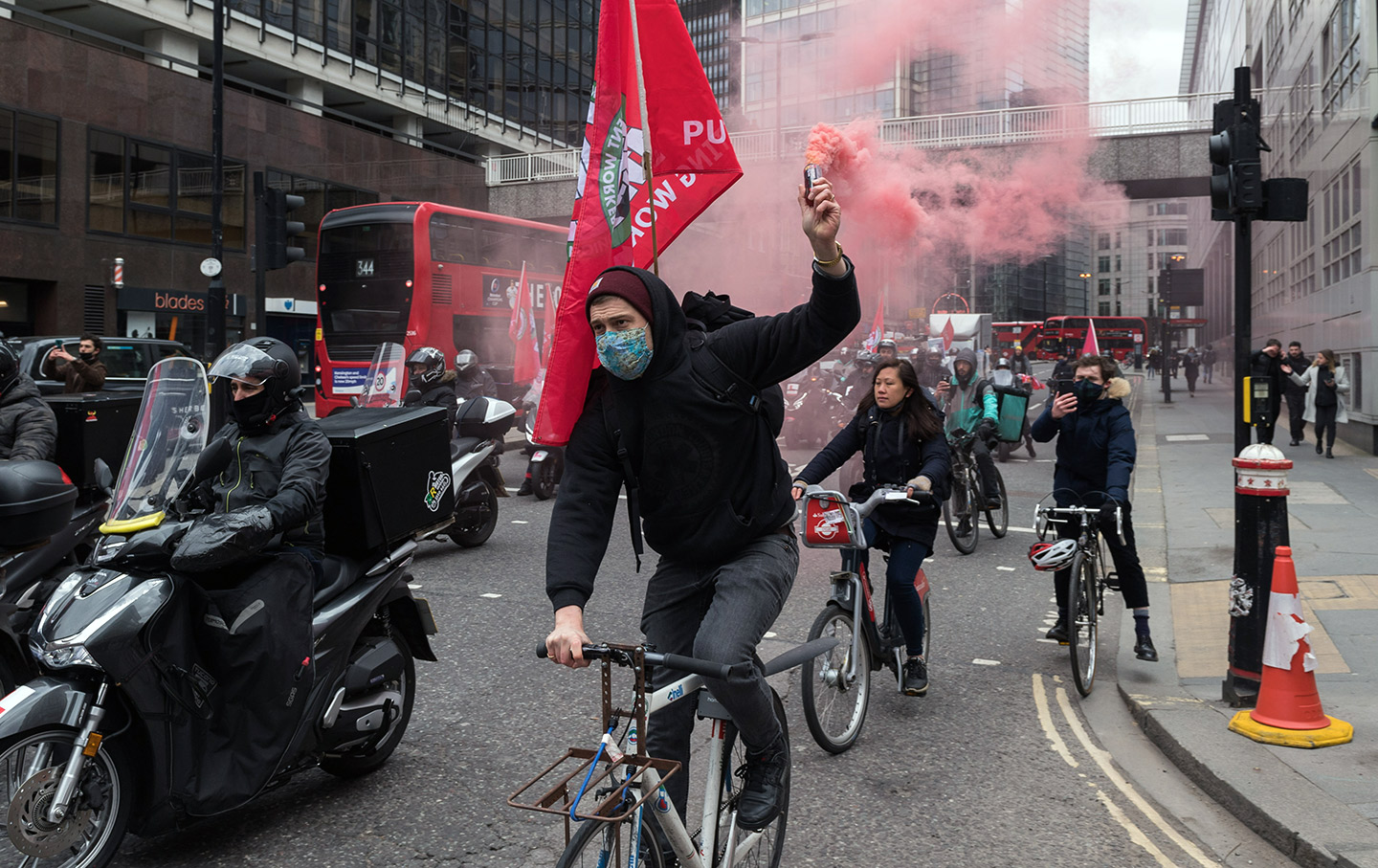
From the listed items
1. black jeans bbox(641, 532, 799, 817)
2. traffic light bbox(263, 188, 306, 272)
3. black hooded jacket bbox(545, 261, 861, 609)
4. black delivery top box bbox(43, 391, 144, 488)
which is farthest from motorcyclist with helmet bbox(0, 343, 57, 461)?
traffic light bbox(263, 188, 306, 272)

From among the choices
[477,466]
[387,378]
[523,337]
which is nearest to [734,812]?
[477,466]

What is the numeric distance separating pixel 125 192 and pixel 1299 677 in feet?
93.8

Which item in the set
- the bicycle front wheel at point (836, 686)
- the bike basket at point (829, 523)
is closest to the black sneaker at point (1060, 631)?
the bicycle front wheel at point (836, 686)

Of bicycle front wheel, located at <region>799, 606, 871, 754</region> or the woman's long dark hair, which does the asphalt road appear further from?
the woman's long dark hair

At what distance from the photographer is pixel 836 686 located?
475cm

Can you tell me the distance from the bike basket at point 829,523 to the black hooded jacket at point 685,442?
1769mm

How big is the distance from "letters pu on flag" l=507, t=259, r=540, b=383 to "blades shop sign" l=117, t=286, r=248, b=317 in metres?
11.8

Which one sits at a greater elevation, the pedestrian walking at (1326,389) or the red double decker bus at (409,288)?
the red double decker bus at (409,288)

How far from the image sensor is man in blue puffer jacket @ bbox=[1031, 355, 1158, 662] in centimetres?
596

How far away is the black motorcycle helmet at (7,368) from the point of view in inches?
225

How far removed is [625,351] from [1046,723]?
11.2 feet

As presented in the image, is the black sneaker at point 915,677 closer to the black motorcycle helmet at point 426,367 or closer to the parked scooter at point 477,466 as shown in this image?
the parked scooter at point 477,466

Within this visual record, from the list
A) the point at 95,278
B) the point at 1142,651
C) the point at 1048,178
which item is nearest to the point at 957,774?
the point at 1142,651

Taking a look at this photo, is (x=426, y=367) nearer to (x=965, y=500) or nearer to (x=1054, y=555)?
(x=965, y=500)
